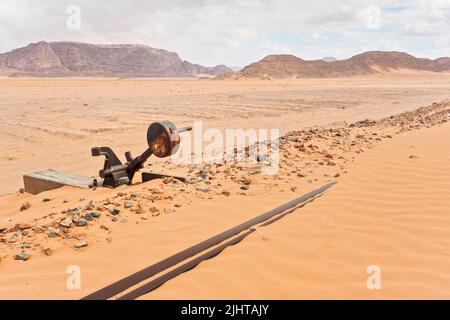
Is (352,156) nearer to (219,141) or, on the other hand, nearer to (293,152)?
(293,152)

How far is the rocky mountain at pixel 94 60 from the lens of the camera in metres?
161

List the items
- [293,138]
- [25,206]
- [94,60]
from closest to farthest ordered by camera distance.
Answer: [25,206] < [293,138] < [94,60]

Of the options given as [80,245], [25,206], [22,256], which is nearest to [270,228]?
[80,245]

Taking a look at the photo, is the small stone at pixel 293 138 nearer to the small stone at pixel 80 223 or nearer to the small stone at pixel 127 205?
the small stone at pixel 127 205

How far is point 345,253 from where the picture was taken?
3.41 meters

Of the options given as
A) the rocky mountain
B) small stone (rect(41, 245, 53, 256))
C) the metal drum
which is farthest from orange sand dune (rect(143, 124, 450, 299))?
the rocky mountain

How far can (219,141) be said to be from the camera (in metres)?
11.4

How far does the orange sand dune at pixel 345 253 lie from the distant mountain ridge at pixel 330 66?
72938 mm

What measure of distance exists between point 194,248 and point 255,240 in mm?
591

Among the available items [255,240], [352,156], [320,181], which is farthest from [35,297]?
[352,156]

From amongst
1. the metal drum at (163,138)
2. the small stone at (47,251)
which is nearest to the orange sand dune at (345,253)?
the small stone at (47,251)

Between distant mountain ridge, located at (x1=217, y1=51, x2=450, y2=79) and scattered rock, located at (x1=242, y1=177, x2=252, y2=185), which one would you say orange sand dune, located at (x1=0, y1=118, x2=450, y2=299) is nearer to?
scattered rock, located at (x1=242, y1=177, x2=252, y2=185)

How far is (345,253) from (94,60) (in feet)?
617

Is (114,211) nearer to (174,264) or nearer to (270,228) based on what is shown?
(174,264)
